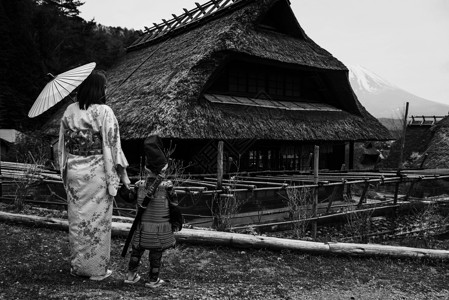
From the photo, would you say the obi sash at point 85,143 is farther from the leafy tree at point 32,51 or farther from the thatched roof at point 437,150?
the leafy tree at point 32,51

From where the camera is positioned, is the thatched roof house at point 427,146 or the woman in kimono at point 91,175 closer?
the woman in kimono at point 91,175

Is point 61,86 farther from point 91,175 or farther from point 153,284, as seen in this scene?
point 153,284

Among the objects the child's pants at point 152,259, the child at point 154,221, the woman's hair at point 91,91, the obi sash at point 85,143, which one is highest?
the woman's hair at point 91,91

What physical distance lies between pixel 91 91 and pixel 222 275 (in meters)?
2.42

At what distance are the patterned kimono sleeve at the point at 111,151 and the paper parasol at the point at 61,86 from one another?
2.40ft

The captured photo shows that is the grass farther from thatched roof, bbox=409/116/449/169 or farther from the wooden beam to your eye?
thatched roof, bbox=409/116/449/169

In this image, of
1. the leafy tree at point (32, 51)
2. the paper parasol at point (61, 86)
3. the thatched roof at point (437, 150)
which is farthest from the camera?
the leafy tree at point (32, 51)

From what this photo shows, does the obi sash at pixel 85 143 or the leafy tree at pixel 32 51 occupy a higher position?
the leafy tree at pixel 32 51

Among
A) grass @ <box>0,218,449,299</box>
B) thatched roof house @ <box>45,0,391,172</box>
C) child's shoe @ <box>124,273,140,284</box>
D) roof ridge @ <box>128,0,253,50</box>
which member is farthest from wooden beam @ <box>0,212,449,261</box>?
roof ridge @ <box>128,0,253,50</box>

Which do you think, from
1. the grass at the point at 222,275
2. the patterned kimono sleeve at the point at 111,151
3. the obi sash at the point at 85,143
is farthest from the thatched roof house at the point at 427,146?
the obi sash at the point at 85,143

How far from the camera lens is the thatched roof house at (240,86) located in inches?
355

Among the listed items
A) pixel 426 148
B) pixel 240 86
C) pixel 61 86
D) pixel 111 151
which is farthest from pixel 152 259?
pixel 426 148

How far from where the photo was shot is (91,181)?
325 centimetres

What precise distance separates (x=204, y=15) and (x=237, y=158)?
6.51m
